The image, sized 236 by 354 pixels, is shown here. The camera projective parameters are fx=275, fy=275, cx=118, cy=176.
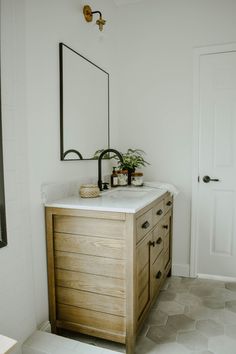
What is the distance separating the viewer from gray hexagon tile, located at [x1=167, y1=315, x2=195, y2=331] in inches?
75.2

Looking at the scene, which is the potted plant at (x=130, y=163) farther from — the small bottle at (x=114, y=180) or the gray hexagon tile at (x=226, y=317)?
the gray hexagon tile at (x=226, y=317)

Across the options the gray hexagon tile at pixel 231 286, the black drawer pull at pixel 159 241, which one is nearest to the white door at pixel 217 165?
the gray hexagon tile at pixel 231 286

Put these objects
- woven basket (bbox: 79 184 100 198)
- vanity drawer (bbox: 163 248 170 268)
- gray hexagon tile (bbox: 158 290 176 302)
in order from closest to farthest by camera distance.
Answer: woven basket (bbox: 79 184 100 198), gray hexagon tile (bbox: 158 290 176 302), vanity drawer (bbox: 163 248 170 268)

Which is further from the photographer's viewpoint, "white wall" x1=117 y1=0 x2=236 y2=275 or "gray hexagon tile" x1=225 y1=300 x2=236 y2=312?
"white wall" x1=117 y1=0 x2=236 y2=275

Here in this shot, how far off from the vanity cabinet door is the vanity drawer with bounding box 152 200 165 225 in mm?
160

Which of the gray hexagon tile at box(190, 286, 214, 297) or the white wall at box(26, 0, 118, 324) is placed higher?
the white wall at box(26, 0, 118, 324)

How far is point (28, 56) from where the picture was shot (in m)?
1.57

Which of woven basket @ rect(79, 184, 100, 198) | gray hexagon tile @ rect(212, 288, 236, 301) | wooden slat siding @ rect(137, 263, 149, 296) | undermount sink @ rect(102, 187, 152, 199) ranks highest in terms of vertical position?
woven basket @ rect(79, 184, 100, 198)

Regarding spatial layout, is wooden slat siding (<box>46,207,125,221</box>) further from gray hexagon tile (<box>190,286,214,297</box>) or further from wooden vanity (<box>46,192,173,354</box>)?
gray hexagon tile (<box>190,286,214,297</box>)

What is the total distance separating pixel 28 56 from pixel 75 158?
2.50 feet

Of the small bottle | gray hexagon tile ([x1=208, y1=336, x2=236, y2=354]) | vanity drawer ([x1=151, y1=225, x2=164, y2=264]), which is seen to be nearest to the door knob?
vanity drawer ([x1=151, y1=225, x2=164, y2=264])

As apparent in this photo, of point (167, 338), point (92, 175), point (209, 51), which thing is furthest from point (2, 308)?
point (209, 51)

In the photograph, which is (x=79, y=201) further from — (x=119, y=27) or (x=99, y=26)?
(x=119, y=27)

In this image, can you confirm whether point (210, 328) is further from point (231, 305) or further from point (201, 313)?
point (231, 305)
